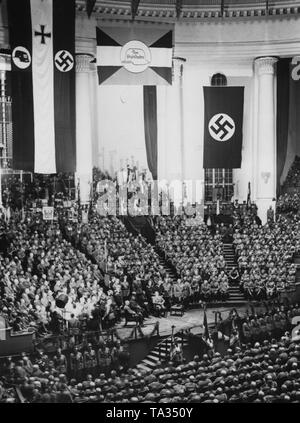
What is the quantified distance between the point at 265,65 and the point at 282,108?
2886 millimetres

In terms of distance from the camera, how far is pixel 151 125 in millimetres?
36781

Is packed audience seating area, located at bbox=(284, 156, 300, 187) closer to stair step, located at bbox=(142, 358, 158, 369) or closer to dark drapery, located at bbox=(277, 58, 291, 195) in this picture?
dark drapery, located at bbox=(277, 58, 291, 195)

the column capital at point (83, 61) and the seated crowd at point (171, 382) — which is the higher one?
the column capital at point (83, 61)

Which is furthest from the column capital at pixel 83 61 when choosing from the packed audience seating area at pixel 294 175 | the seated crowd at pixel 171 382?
the seated crowd at pixel 171 382

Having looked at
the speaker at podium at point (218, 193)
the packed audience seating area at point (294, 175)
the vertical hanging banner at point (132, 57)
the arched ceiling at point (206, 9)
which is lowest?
the speaker at podium at point (218, 193)

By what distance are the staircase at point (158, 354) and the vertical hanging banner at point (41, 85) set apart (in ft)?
33.8

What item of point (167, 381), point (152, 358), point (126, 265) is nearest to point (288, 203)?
point (126, 265)

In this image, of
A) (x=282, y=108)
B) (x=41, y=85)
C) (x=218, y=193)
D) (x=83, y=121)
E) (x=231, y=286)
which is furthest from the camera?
(x=218, y=193)

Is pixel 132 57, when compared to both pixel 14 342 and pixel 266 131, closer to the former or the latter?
pixel 266 131

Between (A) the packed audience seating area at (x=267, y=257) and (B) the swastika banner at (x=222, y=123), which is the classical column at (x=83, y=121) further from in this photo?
(A) the packed audience seating area at (x=267, y=257)

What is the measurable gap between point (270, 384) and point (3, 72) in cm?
2380

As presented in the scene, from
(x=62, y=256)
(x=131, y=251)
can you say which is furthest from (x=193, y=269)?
(x=62, y=256)

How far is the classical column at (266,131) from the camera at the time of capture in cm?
3944
